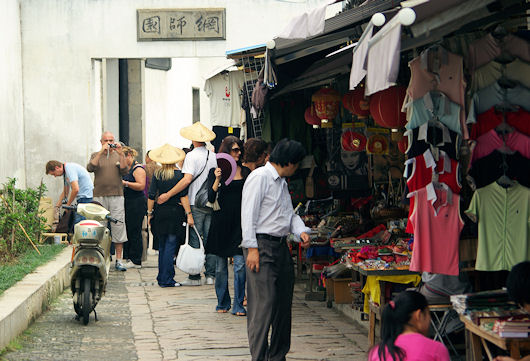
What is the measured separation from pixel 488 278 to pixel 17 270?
5739mm

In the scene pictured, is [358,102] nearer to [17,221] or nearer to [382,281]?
[382,281]

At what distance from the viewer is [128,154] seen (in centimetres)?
1443

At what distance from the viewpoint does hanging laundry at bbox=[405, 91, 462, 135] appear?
6523 mm

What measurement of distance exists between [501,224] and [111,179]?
27.4ft

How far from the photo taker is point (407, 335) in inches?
183

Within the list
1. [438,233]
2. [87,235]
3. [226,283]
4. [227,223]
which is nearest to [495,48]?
[438,233]

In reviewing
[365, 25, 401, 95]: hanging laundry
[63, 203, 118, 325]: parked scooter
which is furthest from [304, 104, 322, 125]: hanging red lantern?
[365, 25, 401, 95]: hanging laundry

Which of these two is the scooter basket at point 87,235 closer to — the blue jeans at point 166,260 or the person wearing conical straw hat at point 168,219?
the person wearing conical straw hat at point 168,219

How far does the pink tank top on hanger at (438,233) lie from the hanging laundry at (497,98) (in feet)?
2.05

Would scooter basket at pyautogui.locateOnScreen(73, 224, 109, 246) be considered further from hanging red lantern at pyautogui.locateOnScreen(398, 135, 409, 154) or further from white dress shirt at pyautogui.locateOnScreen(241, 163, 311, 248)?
hanging red lantern at pyautogui.locateOnScreen(398, 135, 409, 154)

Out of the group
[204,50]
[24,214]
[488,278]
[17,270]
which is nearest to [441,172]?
[488,278]

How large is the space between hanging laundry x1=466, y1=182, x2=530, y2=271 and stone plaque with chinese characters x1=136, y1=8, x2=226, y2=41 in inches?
435

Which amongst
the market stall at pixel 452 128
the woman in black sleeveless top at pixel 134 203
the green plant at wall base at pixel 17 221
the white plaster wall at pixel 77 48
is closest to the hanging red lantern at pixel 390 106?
the market stall at pixel 452 128

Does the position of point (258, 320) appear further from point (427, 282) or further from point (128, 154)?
point (128, 154)
